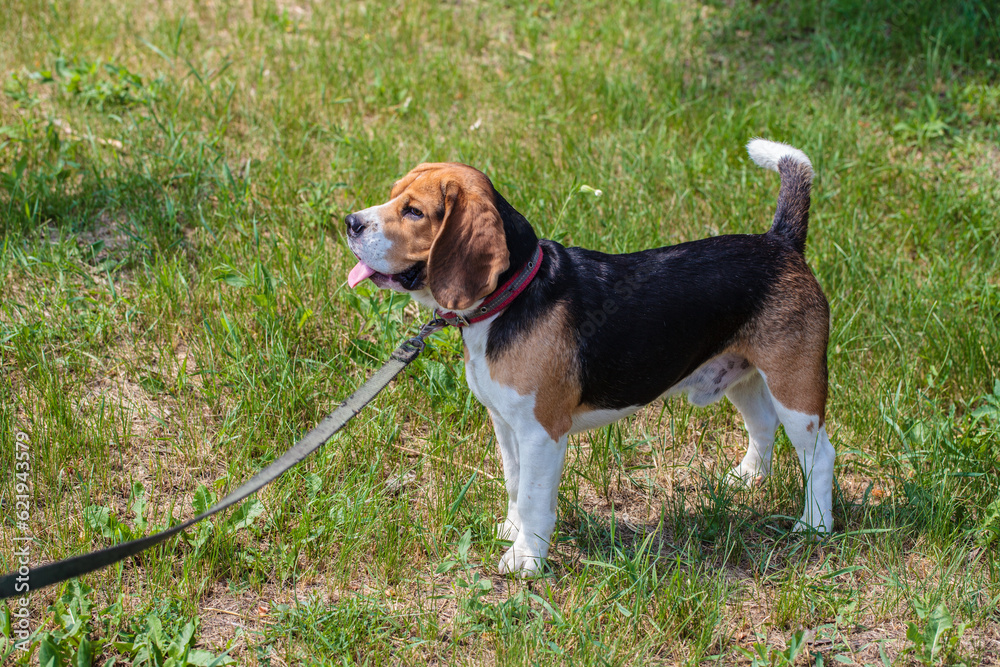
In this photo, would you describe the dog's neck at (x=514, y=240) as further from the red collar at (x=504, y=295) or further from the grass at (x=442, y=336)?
the grass at (x=442, y=336)

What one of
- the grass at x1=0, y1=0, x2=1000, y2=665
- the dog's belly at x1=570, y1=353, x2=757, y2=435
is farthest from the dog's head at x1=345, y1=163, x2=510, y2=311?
the grass at x1=0, y1=0, x2=1000, y2=665

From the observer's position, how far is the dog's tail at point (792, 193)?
3.61 m

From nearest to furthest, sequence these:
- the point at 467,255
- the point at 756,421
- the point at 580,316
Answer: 1. the point at 467,255
2. the point at 580,316
3. the point at 756,421

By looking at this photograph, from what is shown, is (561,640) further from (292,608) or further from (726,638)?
(292,608)

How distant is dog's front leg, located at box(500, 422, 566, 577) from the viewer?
3193mm

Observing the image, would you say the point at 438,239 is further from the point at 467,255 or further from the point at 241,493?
the point at 241,493

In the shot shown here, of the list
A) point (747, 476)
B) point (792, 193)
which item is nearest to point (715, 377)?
point (747, 476)

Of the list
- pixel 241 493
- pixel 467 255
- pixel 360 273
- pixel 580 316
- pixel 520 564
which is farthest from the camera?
pixel 520 564

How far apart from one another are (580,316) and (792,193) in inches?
47.1

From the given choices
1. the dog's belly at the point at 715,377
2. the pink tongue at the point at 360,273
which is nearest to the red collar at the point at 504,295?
the pink tongue at the point at 360,273

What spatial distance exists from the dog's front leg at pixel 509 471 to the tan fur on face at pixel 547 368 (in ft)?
0.90

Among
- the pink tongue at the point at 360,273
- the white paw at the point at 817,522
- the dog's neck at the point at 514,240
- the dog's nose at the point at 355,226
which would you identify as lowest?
the white paw at the point at 817,522

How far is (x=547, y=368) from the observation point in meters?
3.15

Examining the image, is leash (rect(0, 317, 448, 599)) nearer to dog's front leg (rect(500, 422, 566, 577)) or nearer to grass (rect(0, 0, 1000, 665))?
dog's front leg (rect(500, 422, 566, 577))
